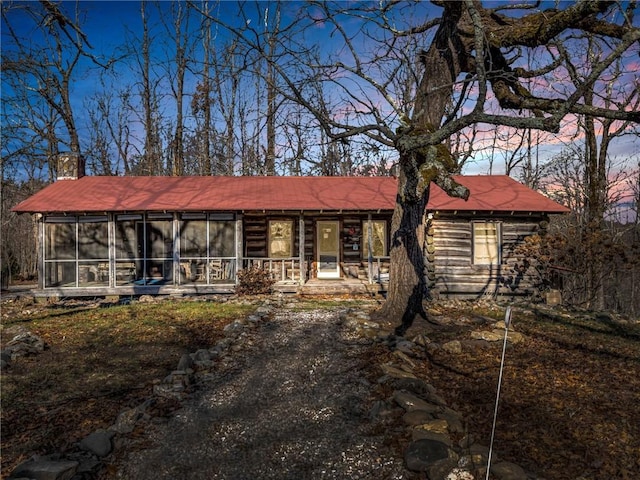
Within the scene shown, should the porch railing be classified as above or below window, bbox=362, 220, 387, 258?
below

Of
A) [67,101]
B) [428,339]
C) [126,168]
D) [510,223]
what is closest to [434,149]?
[428,339]

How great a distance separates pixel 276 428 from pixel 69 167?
18.1 m

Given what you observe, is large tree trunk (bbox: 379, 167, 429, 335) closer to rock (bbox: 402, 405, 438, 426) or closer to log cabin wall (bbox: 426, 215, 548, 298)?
rock (bbox: 402, 405, 438, 426)

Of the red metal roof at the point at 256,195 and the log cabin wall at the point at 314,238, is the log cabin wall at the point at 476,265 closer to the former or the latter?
the red metal roof at the point at 256,195

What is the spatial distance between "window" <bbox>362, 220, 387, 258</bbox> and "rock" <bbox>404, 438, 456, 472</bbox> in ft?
42.9

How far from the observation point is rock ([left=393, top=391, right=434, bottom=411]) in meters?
4.66

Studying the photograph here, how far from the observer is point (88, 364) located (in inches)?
284

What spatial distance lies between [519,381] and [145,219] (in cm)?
1394

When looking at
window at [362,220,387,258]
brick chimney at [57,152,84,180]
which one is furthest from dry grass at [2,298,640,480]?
brick chimney at [57,152,84,180]

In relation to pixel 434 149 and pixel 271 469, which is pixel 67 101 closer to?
pixel 434 149

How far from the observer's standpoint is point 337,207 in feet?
48.8

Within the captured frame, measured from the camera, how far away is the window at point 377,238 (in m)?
16.8

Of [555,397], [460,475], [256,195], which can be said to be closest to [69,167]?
[256,195]

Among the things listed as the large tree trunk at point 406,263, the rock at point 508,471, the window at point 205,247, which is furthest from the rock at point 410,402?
the window at point 205,247
